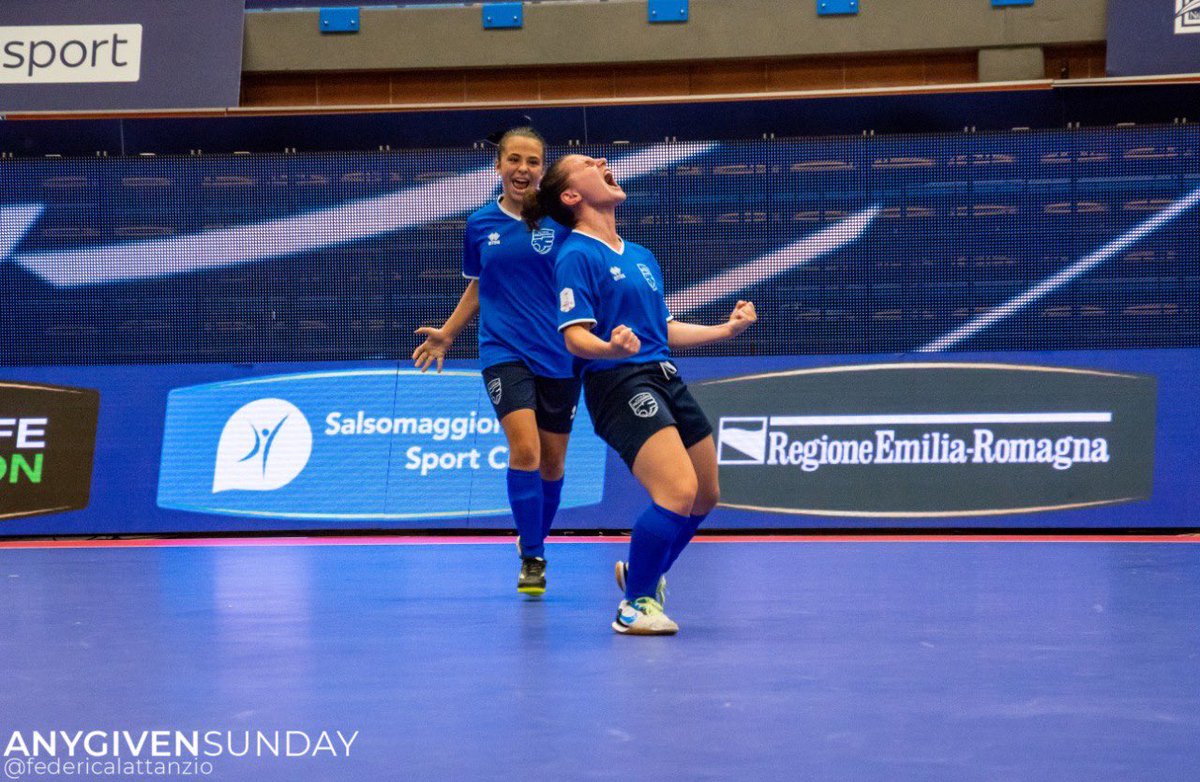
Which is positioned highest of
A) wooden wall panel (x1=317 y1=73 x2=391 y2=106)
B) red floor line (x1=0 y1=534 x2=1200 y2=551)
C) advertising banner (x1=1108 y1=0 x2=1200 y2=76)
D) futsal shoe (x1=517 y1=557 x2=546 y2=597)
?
advertising banner (x1=1108 y1=0 x2=1200 y2=76)

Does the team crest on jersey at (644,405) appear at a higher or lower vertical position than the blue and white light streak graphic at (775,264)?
lower

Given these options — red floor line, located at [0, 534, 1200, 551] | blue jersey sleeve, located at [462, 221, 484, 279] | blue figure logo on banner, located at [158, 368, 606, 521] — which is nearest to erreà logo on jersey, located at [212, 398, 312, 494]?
blue figure logo on banner, located at [158, 368, 606, 521]

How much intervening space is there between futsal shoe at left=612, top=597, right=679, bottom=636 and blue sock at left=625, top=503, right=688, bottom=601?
0.04m

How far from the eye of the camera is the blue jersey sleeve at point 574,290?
13.8 ft

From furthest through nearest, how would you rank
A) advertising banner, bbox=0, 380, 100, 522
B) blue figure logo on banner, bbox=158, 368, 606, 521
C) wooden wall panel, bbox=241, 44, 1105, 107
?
1. wooden wall panel, bbox=241, 44, 1105, 107
2. advertising banner, bbox=0, 380, 100, 522
3. blue figure logo on banner, bbox=158, 368, 606, 521

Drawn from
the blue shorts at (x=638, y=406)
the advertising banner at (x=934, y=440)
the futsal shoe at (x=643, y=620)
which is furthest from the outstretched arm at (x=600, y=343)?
the advertising banner at (x=934, y=440)

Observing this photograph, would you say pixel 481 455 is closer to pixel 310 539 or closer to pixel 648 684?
pixel 310 539

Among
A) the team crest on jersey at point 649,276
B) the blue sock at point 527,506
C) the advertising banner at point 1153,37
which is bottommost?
the blue sock at point 527,506

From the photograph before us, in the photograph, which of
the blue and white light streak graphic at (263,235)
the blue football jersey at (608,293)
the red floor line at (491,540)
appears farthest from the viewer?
the blue and white light streak graphic at (263,235)

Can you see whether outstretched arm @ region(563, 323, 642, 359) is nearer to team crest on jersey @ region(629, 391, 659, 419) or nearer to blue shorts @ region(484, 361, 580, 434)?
team crest on jersey @ region(629, 391, 659, 419)

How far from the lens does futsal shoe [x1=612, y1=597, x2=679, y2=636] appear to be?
4172 mm

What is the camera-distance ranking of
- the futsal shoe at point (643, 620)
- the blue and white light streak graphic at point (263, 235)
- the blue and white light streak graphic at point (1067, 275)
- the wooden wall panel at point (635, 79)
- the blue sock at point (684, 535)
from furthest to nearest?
the wooden wall panel at point (635, 79) < the blue and white light streak graphic at point (263, 235) < the blue and white light streak graphic at point (1067, 275) < the blue sock at point (684, 535) < the futsal shoe at point (643, 620)

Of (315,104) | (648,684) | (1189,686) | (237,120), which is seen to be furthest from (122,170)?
(1189,686)

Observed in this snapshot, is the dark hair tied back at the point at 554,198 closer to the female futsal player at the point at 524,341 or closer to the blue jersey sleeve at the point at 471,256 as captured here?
the female futsal player at the point at 524,341
